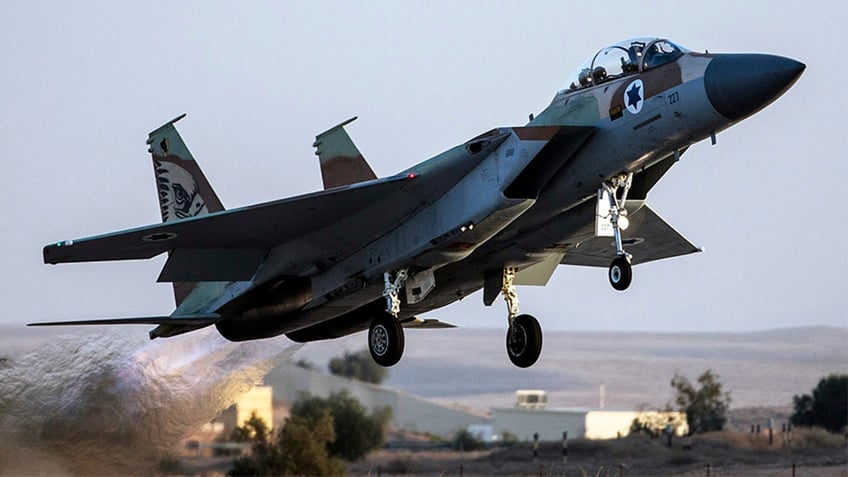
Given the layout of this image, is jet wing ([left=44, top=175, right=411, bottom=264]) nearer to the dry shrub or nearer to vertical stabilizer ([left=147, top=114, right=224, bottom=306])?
vertical stabilizer ([left=147, top=114, right=224, bottom=306])

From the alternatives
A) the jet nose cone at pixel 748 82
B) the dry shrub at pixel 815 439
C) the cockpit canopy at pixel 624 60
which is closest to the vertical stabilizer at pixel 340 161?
the cockpit canopy at pixel 624 60

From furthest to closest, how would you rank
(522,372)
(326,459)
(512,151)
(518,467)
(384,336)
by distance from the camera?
(522,372), (518,467), (326,459), (384,336), (512,151)

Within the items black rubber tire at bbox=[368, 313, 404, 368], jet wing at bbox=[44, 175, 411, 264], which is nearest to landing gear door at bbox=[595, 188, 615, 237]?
jet wing at bbox=[44, 175, 411, 264]

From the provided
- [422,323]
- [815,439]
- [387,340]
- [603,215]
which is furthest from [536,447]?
[603,215]

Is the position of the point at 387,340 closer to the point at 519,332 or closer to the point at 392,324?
the point at 392,324

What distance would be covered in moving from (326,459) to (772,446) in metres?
10.8

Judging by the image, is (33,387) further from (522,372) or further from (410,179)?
(522,372)

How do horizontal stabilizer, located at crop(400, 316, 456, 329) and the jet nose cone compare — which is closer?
the jet nose cone

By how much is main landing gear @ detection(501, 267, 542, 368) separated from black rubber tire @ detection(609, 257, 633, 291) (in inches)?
75.3

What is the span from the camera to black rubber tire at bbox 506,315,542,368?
15.5m

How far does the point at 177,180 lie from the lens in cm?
1852

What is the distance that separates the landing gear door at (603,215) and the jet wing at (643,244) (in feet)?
9.47

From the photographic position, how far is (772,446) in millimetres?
31859

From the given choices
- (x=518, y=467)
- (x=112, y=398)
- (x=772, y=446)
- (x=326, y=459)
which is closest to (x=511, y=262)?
(x=112, y=398)
